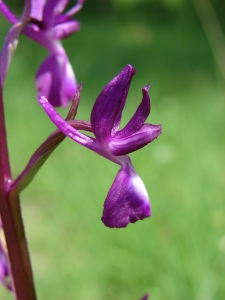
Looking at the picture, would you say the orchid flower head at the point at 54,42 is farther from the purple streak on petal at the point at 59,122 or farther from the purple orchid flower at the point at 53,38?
the purple streak on petal at the point at 59,122

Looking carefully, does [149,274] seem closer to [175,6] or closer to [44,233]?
[44,233]

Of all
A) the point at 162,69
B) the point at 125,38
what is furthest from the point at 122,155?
the point at 125,38

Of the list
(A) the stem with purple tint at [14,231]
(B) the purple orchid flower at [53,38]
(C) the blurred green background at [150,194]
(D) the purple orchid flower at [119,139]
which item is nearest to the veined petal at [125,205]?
(D) the purple orchid flower at [119,139]

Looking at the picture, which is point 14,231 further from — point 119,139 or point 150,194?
point 150,194

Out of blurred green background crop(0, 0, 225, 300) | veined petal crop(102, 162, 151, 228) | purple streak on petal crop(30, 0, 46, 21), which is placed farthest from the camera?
blurred green background crop(0, 0, 225, 300)

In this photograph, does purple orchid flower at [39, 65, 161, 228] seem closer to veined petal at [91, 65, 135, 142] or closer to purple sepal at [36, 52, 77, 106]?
veined petal at [91, 65, 135, 142]

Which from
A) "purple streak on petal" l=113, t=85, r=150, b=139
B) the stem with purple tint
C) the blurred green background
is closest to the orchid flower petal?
the stem with purple tint

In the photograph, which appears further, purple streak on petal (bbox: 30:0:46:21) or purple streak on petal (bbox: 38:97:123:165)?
purple streak on petal (bbox: 30:0:46:21)

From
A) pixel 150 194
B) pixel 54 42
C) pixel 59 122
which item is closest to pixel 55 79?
pixel 54 42
